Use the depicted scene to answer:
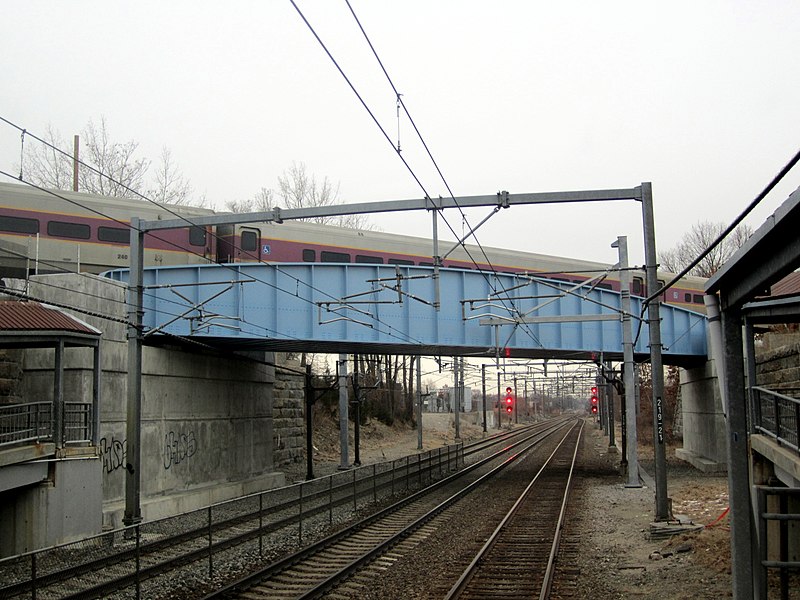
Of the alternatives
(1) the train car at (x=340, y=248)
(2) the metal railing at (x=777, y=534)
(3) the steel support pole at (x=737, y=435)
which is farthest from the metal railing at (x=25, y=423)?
(2) the metal railing at (x=777, y=534)

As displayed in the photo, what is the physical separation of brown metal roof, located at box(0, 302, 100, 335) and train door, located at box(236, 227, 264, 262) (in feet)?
30.5

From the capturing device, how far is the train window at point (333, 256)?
29.3m

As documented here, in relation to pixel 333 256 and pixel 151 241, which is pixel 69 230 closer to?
pixel 151 241

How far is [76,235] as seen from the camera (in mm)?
25578

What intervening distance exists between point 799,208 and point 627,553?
10.9 meters

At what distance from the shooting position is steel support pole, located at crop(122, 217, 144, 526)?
17.6m

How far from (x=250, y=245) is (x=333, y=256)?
3097 mm

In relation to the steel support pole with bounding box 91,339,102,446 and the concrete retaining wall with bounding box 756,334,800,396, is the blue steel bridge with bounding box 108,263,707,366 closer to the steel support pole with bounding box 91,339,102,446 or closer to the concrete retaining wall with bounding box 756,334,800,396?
the steel support pole with bounding box 91,339,102,446

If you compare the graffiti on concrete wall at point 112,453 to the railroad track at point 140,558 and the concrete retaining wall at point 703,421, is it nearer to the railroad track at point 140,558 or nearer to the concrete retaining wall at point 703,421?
the railroad track at point 140,558

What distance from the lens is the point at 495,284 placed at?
28.2m

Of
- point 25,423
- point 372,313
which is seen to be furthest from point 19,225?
point 372,313

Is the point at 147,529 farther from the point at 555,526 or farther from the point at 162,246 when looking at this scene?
the point at 162,246

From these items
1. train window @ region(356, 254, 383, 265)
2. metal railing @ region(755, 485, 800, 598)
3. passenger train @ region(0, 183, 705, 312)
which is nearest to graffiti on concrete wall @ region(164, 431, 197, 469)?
passenger train @ region(0, 183, 705, 312)

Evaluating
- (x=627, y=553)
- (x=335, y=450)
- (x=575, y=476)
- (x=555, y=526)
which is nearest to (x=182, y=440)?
(x=555, y=526)
